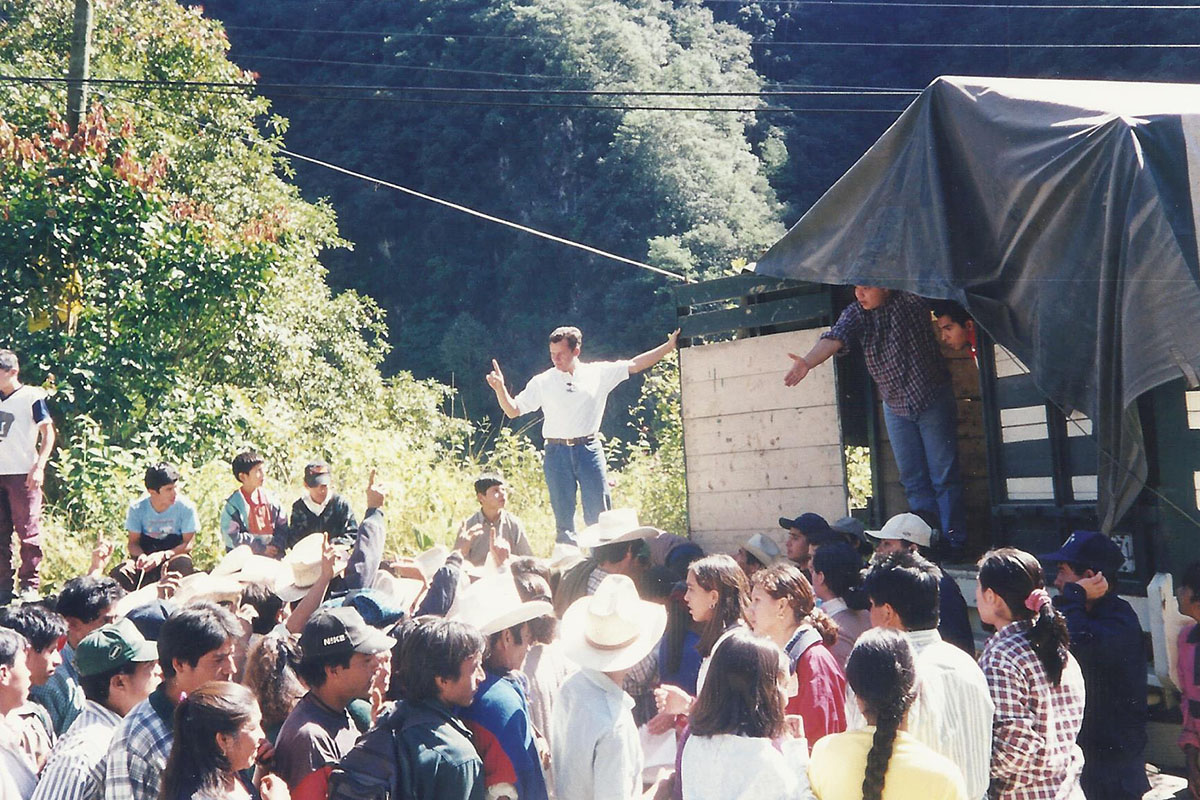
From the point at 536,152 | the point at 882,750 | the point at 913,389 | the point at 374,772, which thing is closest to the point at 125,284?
the point at 913,389

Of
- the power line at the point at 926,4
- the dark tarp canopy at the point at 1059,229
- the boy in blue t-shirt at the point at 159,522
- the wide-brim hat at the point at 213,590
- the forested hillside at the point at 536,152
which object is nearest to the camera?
the dark tarp canopy at the point at 1059,229

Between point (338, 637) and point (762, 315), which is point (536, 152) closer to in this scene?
point (762, 315)

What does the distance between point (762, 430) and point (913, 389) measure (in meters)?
1.43

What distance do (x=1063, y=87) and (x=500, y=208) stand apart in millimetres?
43621

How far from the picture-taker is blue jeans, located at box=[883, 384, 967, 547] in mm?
7328

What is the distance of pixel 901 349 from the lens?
7438 millimetres

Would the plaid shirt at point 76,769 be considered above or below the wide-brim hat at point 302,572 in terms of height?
below

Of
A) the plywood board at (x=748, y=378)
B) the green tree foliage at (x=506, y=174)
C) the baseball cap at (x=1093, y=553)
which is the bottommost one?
the baseball cap at (x=1093, y=553)

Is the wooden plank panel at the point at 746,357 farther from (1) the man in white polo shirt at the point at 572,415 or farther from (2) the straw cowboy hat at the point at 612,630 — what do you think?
(2) the straw cowboy hat at the point at 612,630

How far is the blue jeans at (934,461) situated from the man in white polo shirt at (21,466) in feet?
18.9

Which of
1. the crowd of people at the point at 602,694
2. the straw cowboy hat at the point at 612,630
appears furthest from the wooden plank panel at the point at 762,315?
the straw cowboy hat at the point at 612,630

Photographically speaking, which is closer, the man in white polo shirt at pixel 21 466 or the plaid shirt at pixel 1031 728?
the plaid shirt at pixel 1031 728

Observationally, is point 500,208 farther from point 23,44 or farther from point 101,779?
point 101,779

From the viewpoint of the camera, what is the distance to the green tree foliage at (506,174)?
4631cm
